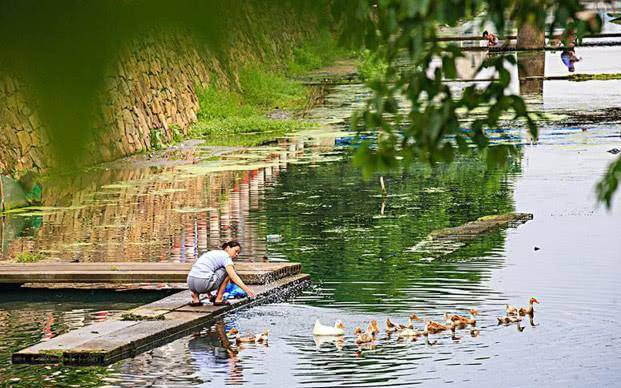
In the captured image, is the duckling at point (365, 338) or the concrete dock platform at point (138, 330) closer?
the concrete dock platform at point (138, 330)

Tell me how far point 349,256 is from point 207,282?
3551mm

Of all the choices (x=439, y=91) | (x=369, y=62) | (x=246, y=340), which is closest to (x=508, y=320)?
(x=246, y=340)

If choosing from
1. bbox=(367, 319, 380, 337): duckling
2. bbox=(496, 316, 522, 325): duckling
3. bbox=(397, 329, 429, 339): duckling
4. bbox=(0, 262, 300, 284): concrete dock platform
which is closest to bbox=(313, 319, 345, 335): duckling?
bbox=(367, 319, 380, 337): duckling

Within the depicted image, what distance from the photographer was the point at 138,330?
11172 mm

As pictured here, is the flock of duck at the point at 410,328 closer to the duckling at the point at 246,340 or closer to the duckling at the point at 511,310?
the duckling at the point at 511,310

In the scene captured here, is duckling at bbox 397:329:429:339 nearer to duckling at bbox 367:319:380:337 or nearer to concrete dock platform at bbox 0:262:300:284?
duckling at bbox 367:319:380:337

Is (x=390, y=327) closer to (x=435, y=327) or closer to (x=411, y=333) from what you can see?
(x=411, y=333)

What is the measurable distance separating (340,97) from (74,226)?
20389 millimetres

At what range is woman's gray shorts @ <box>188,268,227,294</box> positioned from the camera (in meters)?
12.3

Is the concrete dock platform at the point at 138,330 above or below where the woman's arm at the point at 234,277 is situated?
below

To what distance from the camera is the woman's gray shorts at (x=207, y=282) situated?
12336mm

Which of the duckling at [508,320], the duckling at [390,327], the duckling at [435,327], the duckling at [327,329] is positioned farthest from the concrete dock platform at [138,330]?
the duckling at [508,320]

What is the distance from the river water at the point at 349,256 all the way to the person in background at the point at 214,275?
1.13ft

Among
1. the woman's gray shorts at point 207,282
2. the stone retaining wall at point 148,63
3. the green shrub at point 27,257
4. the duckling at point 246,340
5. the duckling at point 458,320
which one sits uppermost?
the stone retaining wall at point 148,63
